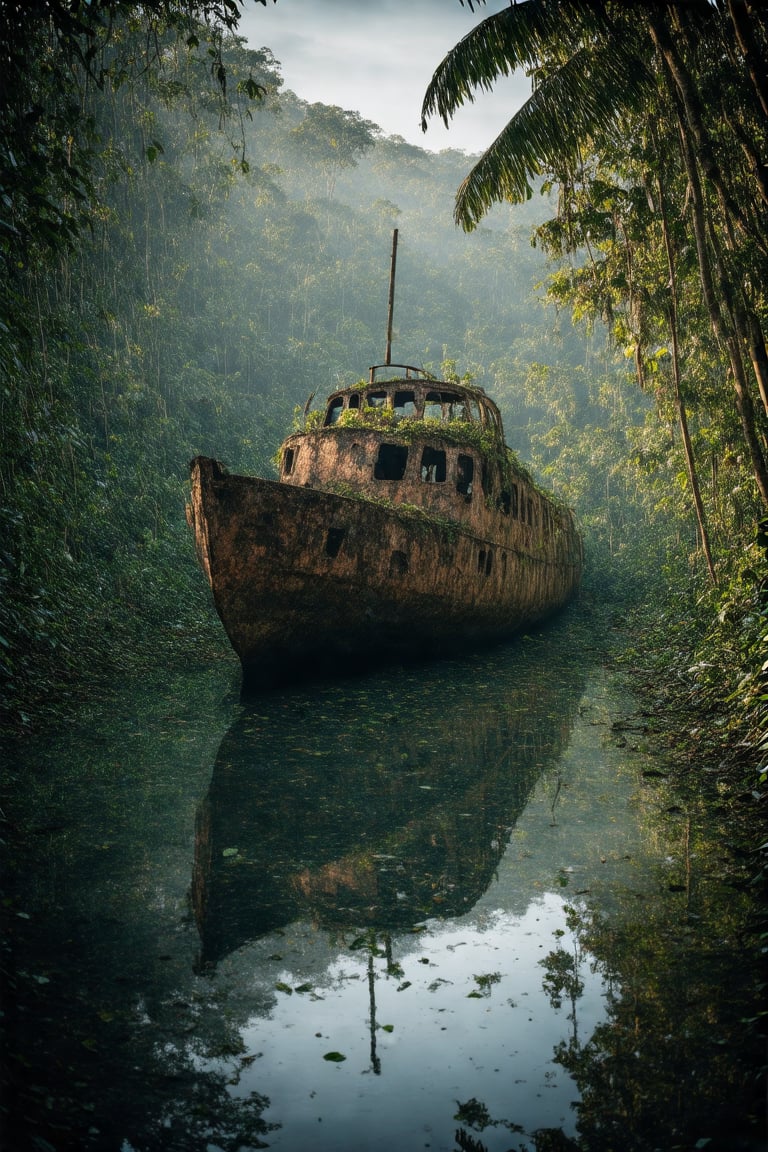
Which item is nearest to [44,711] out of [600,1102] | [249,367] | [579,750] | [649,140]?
[579,750]

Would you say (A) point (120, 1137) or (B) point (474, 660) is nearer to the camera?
(A) point (120, 1137)

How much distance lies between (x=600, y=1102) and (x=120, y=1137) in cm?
144

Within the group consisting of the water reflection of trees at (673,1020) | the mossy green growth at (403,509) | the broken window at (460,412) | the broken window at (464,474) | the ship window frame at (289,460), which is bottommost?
the water reflection of trees at (673,1020)

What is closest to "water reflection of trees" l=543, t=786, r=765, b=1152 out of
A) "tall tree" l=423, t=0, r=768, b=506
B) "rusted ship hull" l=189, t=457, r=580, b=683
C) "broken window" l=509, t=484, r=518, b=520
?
"tall tree" l=423, t=0, r=768, b=506

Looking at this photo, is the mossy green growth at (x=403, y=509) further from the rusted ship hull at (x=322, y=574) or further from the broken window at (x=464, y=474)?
the broken window at (x=464, y=474)

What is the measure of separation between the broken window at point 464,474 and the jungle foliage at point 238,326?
279 centimetres

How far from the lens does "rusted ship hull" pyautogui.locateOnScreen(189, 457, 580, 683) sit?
8070 millimetres

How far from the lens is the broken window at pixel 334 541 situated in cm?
885

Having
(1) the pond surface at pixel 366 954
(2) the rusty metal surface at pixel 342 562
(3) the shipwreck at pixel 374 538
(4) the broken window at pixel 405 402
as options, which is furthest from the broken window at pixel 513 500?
(1) the pond surface at pixel 366 954

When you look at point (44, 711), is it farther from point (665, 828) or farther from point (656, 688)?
point (656, 688)

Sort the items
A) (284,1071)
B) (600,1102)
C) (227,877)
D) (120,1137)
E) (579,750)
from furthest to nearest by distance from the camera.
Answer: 1. (579,750)
2. (227,877)
3. (284,1071)
4. (600,1102)
5. (120,1137)

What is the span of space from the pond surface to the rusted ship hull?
253 cm

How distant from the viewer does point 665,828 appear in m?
4.37

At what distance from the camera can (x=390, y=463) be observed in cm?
1238
